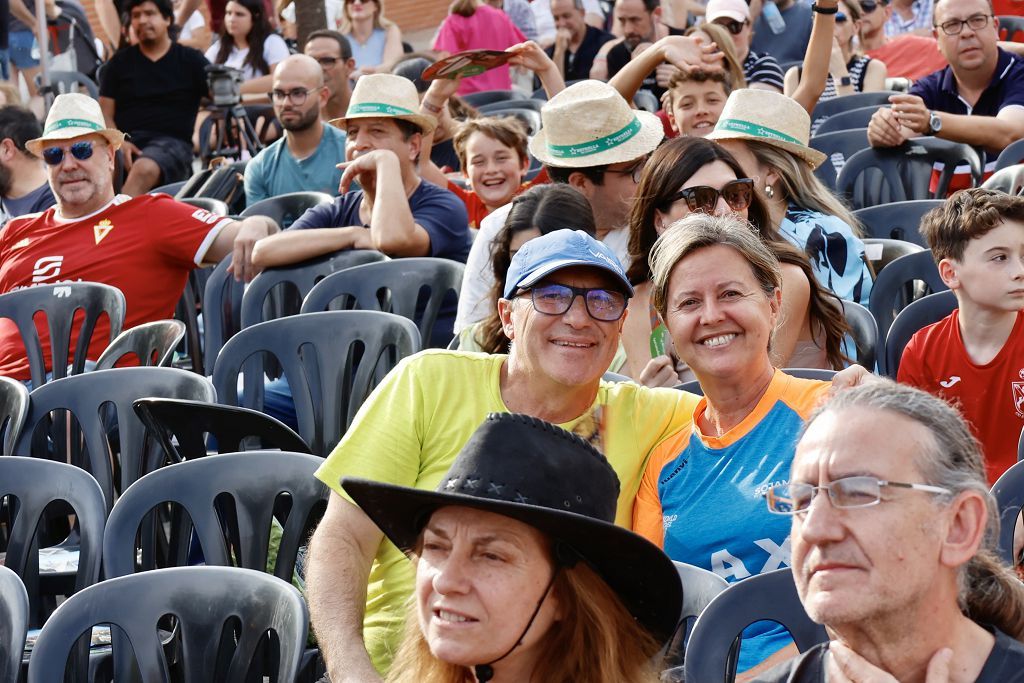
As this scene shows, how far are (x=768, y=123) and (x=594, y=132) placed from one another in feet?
1.94

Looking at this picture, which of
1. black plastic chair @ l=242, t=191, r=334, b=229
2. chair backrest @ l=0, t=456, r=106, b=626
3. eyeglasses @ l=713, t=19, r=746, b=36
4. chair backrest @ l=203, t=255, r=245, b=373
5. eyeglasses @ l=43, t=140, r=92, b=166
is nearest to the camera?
chair backrest @ l=0, t=456, r=106, b=626

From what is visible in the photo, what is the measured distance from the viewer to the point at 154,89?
9.55m

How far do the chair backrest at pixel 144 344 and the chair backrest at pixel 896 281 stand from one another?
7.71 ft

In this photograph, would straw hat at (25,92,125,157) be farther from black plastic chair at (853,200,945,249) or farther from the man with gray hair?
the man with gray hair

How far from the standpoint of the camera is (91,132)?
6.22 metres

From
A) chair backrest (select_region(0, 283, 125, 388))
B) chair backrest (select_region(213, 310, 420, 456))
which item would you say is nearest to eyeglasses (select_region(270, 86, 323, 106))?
chair backrest (select_region(0, 283, 125, 388))

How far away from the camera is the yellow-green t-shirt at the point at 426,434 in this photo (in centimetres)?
301

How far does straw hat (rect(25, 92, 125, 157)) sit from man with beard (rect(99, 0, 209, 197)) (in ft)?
9.82

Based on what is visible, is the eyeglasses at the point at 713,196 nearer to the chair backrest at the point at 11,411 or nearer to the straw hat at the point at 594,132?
the straw hat at the point at 594,132

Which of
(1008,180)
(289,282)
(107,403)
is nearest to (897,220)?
(1008,180)

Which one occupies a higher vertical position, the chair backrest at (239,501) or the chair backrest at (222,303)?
the chair backrest at (239,501)

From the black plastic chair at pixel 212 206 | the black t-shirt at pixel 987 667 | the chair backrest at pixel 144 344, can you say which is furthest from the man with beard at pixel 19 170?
the black t-shirt at pixel 987 667

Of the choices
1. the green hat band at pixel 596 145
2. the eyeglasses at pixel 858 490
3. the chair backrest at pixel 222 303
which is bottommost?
the chair backrest at pixel 222 303

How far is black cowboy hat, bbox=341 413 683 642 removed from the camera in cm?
217
